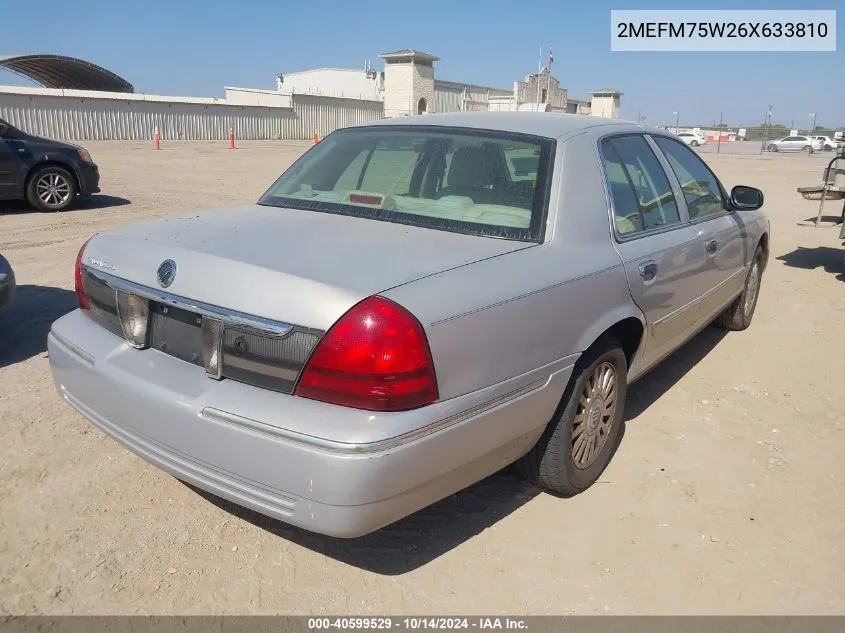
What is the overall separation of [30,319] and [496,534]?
14.0ft

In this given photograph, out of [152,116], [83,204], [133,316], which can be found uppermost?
[152,116]

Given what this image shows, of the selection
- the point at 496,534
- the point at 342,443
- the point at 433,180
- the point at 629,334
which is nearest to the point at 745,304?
the point at 629,334

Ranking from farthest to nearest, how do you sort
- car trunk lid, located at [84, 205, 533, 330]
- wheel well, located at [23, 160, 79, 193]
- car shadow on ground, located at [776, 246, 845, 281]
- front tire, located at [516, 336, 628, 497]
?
wheel well, located at [23, 160, 79, 193]
car shadow on ground, located at [776, 246, 845, 281]
front tire, located at [516, 336, 628, 497]
car trunk lid, located at [84, 205, 533, 330]

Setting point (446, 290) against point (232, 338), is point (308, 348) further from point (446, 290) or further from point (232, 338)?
point (446, 290)

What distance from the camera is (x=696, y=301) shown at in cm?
407

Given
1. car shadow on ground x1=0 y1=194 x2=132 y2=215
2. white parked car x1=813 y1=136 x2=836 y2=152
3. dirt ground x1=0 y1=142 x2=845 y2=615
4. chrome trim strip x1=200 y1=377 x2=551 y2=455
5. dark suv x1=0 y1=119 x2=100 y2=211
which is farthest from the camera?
white parked car x1=813 y1=136 x2=836 y2=152

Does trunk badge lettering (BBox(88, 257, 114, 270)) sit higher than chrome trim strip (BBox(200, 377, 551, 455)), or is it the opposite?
trunk badge lettering (BBox(88, 257, 114, 270))

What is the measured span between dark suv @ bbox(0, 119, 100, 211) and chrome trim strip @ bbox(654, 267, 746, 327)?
9.78 meters

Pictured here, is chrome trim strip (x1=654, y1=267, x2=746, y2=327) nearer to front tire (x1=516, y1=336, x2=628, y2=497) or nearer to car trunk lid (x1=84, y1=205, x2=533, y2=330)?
front tire (x1=516, y1=336, x2=628, y2=497)

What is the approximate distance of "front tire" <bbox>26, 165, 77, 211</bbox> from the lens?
1057 centimetres

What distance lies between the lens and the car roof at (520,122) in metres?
3.32

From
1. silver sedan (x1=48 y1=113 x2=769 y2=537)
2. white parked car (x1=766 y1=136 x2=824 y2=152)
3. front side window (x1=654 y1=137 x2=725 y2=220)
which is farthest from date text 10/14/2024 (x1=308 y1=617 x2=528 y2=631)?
white parked car (x1=766 y1=136 x2=824 y2=152)

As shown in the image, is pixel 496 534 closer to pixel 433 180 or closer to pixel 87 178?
pixel 433 180

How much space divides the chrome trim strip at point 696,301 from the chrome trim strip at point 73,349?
2.56 m
